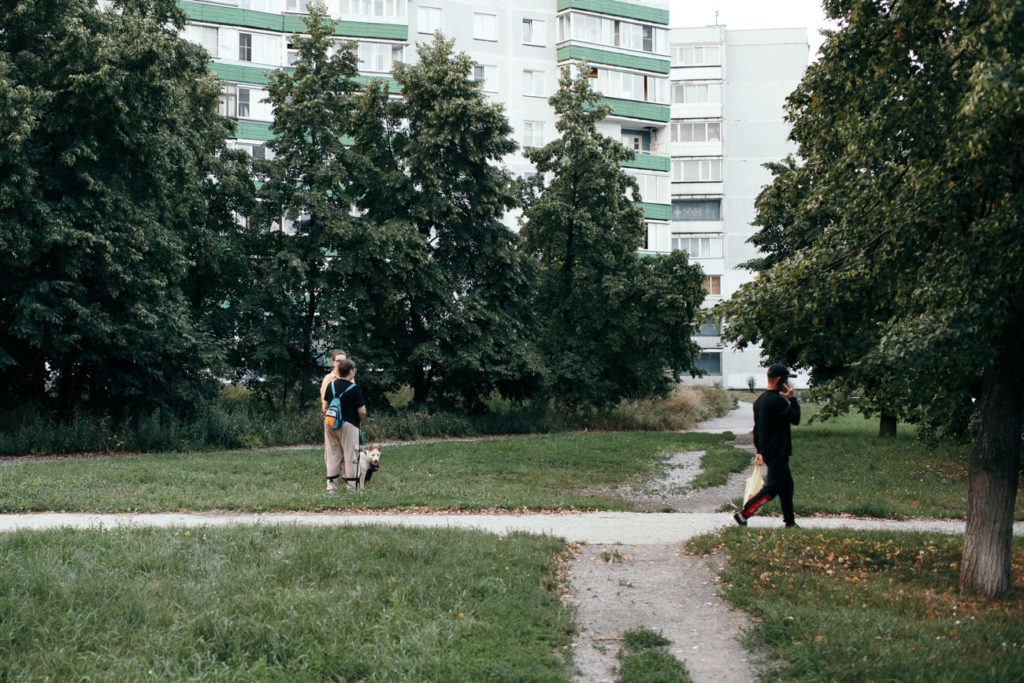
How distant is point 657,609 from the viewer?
755 centimetres

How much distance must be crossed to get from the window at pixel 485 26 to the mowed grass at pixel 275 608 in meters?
45.2

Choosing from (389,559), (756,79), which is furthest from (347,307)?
(756,79)

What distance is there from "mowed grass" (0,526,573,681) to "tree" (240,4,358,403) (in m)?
18.8

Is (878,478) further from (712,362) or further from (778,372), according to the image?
(712,362)

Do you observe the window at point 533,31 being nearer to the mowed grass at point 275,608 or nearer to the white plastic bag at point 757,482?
the white plastic bag at point 757,482

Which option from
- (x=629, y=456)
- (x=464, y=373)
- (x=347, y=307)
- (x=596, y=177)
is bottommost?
(x=629, y=456)

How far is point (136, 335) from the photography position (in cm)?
2212

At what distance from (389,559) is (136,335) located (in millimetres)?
16097

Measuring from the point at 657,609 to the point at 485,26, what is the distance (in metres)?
47.0

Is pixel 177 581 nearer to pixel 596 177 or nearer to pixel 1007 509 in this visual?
pixel 1007 509

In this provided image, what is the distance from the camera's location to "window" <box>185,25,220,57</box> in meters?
43.6

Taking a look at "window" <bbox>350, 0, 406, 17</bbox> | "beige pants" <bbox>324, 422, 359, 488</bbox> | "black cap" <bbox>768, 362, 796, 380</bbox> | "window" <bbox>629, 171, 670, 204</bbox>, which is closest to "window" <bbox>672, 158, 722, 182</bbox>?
"window" <bbox>629, 171, 670, 204</bbox>

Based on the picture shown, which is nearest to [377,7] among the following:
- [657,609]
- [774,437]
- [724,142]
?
[724,142]

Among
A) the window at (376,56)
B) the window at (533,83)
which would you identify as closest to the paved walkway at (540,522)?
the window at (376,56)
